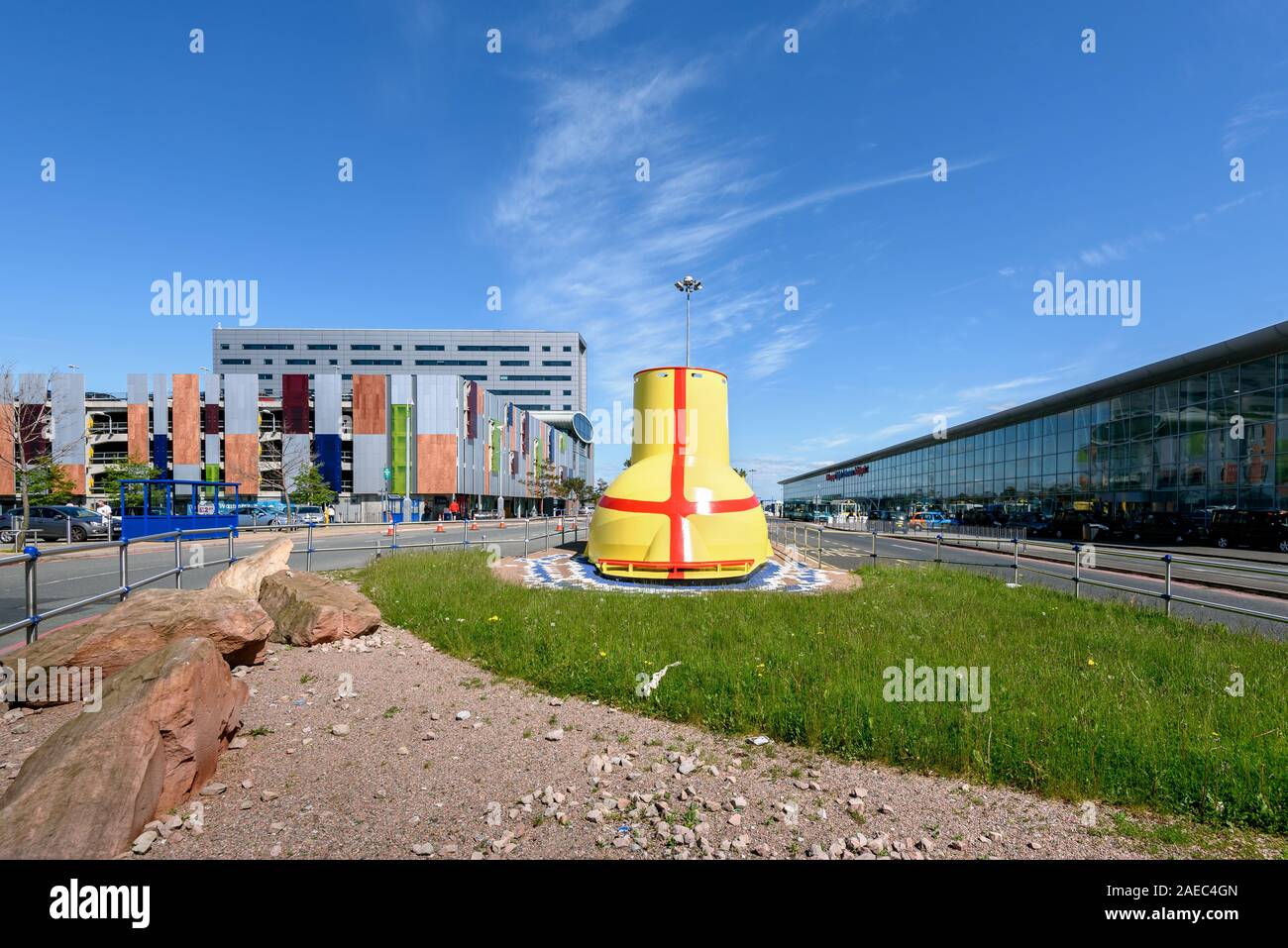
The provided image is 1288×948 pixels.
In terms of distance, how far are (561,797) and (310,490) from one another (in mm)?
56334

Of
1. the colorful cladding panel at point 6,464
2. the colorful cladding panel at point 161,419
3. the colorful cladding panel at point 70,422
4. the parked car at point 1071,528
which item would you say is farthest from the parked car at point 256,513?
the parked car at point 1071,528

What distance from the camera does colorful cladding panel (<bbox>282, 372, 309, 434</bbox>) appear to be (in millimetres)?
56875

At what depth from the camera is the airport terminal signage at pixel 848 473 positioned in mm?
104875

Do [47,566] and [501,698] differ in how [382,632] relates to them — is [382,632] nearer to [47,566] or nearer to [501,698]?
[501,698]

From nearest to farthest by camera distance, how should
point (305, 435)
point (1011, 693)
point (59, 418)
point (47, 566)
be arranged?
point (1011, 693), point (47, 566), point (59, 418), point (305, 435)

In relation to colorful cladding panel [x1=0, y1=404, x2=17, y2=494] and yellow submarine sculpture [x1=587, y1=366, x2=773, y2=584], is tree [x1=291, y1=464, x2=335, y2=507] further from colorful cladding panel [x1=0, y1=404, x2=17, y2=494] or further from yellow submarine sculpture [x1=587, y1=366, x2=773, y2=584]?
yellow submarine sculpture [x1=587, y1=366, x2=773, y2=584]

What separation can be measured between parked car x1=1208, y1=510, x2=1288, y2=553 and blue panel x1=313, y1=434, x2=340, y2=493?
2615 inches

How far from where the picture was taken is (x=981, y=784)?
163 inches

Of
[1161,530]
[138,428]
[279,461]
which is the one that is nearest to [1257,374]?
[1161,530]

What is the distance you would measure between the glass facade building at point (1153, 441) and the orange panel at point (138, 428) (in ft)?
268

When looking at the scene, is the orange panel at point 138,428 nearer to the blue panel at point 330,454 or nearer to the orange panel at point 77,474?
the orange panel at point 77,474

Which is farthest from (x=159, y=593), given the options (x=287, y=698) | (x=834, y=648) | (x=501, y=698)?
(x=834, y=648)

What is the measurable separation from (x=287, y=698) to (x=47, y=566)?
20.6 meters

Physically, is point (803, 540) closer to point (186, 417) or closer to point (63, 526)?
point (63, 526)
